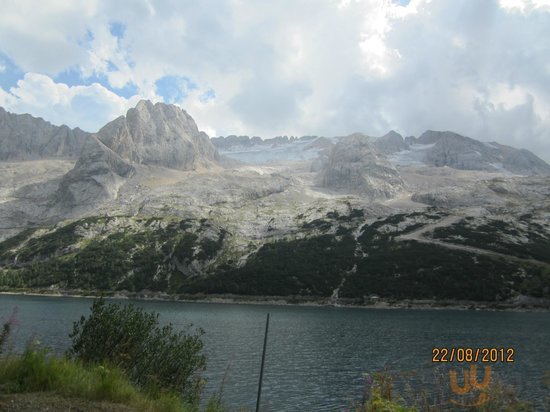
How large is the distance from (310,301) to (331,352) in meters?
114

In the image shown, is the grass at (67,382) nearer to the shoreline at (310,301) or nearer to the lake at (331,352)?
the lake at (331,352)

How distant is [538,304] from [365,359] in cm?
12743

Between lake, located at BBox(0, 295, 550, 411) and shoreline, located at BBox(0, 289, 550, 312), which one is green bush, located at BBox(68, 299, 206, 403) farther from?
shoreline, located at BBox(0, 289, 550, 312)

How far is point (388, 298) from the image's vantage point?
6880 inches

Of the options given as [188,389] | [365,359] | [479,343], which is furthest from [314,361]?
[188,389]

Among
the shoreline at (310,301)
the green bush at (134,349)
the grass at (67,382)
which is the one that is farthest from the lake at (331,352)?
the shoreline at (310,301)

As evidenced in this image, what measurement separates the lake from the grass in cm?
648

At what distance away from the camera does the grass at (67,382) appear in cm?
1360

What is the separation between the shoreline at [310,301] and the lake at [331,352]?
49.6 m

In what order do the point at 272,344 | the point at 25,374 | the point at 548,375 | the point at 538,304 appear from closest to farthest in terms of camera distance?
the point at 548,375
the point at 25,374
the point at 272,344
the point at 538,304

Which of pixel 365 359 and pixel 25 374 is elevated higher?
pixel 25 374

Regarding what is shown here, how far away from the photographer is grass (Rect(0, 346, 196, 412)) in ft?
44.6

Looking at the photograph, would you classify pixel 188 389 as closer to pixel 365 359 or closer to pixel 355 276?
pixel 365 359

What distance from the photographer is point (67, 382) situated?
14.0m
